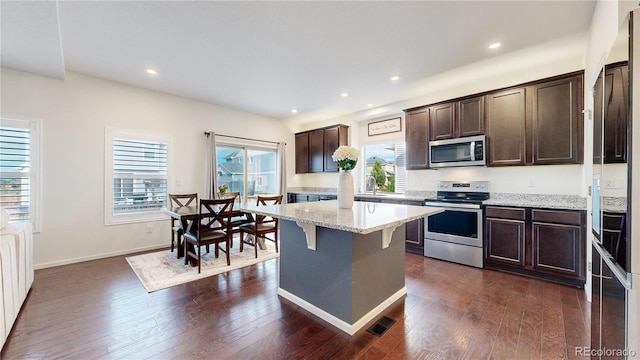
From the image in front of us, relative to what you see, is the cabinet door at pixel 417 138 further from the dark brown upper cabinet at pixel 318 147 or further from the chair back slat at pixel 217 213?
the chair back slat at pixel 217 213

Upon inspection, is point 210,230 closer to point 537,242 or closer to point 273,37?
point 273,37

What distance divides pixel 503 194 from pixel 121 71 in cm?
574

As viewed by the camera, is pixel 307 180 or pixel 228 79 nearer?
pixel 228 79

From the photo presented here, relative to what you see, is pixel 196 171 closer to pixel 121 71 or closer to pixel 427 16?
pixel 121 71

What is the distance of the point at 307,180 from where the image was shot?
6.74m

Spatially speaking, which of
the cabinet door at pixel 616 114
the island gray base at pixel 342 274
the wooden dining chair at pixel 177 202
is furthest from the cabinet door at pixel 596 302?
the wooden dining chair at pixel 177 202

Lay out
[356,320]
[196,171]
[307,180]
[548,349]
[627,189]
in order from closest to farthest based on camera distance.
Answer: [627,189] < [548,349] < [356,320] < [196,171] < [307,180]

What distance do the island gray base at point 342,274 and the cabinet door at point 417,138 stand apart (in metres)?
2.11

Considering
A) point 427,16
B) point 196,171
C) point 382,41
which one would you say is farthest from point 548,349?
point 196,171

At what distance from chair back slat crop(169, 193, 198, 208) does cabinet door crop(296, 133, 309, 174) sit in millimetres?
2631

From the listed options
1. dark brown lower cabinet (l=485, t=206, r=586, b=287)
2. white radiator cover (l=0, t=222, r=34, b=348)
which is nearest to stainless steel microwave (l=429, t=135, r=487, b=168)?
dark brown lower cabinet (l=485, t=206, r=586, b=287)

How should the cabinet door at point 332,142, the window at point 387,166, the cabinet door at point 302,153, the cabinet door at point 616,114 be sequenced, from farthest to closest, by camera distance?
1. the cabinet door at point 302,153
2. the cabinet door at point 332,142
3. the window at point 387,166
4. the cabinet door at point 616,114

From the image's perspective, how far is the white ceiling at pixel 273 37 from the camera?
7.16 ft

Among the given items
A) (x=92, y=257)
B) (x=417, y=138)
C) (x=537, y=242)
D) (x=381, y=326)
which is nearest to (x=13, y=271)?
(x=92, y=257)
